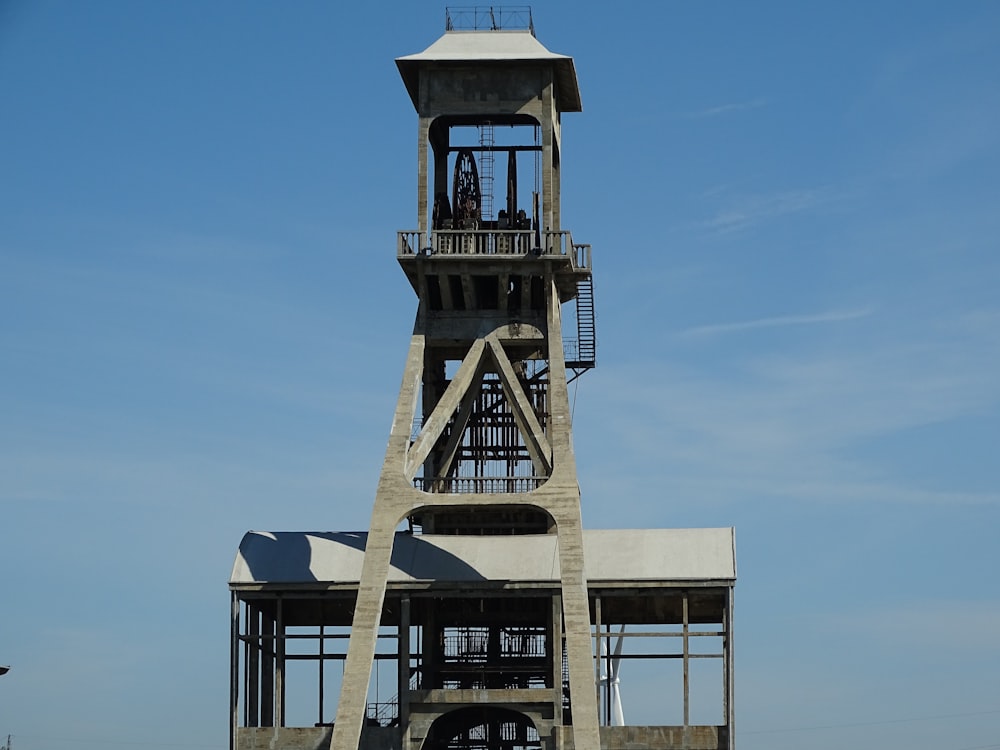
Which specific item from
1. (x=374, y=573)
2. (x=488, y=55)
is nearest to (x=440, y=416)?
(x=374, y=573)

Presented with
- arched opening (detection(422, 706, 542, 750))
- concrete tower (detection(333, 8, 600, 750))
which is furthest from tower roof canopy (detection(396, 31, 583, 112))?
arched opening (detection(422, 706, 542, 750))

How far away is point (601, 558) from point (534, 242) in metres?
10.6

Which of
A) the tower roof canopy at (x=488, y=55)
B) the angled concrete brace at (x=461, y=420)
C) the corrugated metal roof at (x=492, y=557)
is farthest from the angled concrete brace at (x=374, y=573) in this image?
the tower roof canopy at (x=488, y=55)

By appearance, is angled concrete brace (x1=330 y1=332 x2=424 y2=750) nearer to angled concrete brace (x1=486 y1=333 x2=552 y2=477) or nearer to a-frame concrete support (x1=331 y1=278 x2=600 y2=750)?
a-frame concrete support (x1=331 y1=278 x2=600 y2=750)

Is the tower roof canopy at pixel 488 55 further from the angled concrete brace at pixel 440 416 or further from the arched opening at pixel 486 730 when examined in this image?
the arched opening at pixel 486 730

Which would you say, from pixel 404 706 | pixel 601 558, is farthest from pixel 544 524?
pixel 404 706

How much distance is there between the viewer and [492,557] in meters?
72.4

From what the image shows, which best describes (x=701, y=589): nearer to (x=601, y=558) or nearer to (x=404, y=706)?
(x=601, y=558)

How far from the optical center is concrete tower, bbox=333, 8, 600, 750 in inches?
2648

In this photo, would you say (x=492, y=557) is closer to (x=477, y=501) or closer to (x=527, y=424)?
(x=477, y=501)

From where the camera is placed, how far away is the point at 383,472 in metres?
68.4

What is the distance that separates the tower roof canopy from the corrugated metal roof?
569 inches

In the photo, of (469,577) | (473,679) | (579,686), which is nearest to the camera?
(579,686)

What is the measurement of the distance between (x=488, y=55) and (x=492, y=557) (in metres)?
16.1
